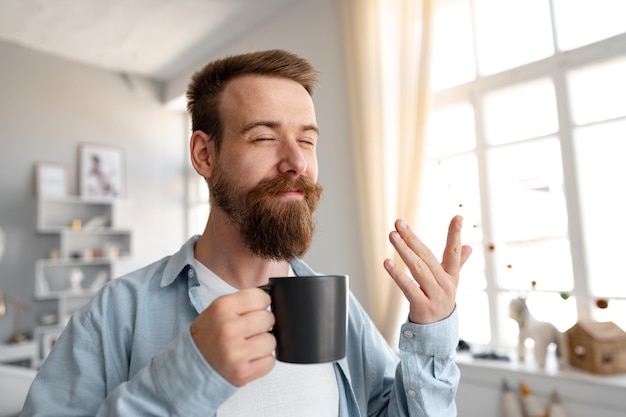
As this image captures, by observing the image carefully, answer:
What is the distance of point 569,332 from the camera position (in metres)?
1.84

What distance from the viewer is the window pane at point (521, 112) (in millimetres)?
2158

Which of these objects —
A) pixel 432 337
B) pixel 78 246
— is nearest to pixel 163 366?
pixel 432 337

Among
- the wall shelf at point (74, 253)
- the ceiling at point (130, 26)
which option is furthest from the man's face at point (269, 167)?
the wall shelf at point (74, 253)

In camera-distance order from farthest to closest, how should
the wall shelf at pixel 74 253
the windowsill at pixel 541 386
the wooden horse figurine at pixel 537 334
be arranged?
A: the wall shelf at pixel 74 253 → the wooden horse figurine at pixel 537 334 → the windowsill at pixel 541 386

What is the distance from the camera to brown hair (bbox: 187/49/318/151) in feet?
2.90

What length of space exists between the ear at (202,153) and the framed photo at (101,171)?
12.0 feet

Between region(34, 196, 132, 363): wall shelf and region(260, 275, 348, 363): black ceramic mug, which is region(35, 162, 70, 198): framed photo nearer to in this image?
region(34, 196, 132, 363): wall shelf

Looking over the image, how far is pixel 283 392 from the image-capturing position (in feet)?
2.47

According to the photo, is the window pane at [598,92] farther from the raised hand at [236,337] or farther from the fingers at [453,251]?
the raised hand at [236,337]

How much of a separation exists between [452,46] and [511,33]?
1.14ft

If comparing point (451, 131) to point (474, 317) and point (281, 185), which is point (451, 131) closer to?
point (474, 317)

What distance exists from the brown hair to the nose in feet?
0.55

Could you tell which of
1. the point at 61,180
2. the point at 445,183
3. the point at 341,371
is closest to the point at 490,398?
the point at 445,183

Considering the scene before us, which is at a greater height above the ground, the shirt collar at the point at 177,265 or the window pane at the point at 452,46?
the window pane at the point at 452,46
